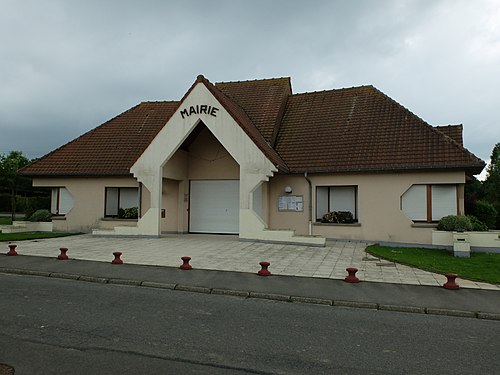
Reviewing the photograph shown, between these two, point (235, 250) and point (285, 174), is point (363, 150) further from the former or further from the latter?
point (235, 250)

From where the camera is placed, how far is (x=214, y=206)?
64.2 feet

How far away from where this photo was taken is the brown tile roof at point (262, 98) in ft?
65.2

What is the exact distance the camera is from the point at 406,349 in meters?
5.18

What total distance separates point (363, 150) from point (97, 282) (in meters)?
12.3

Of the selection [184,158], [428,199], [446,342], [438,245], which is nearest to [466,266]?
[438,245]

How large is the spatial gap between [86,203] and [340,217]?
41.7 feet

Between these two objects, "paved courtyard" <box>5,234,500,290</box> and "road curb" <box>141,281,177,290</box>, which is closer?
"road curb" <box>141,281,177,290</box>

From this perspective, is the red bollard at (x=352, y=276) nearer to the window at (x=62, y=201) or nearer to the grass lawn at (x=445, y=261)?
the grass lawn at (x=445, y=261)

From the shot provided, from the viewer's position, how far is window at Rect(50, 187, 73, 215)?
2080 centimetres

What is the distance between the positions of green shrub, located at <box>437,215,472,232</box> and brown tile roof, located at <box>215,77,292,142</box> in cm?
842

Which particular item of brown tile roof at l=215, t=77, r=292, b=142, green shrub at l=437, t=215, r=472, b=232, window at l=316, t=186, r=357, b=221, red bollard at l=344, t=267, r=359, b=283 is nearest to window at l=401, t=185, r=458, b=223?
green shrub at l=437, t=215, r=472, b=232

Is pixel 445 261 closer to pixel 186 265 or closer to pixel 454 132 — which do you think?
pixel 186 265

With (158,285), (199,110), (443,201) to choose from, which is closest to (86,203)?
(199,110)

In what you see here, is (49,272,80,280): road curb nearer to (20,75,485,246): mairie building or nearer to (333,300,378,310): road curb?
(333,300,378,310): road curb
